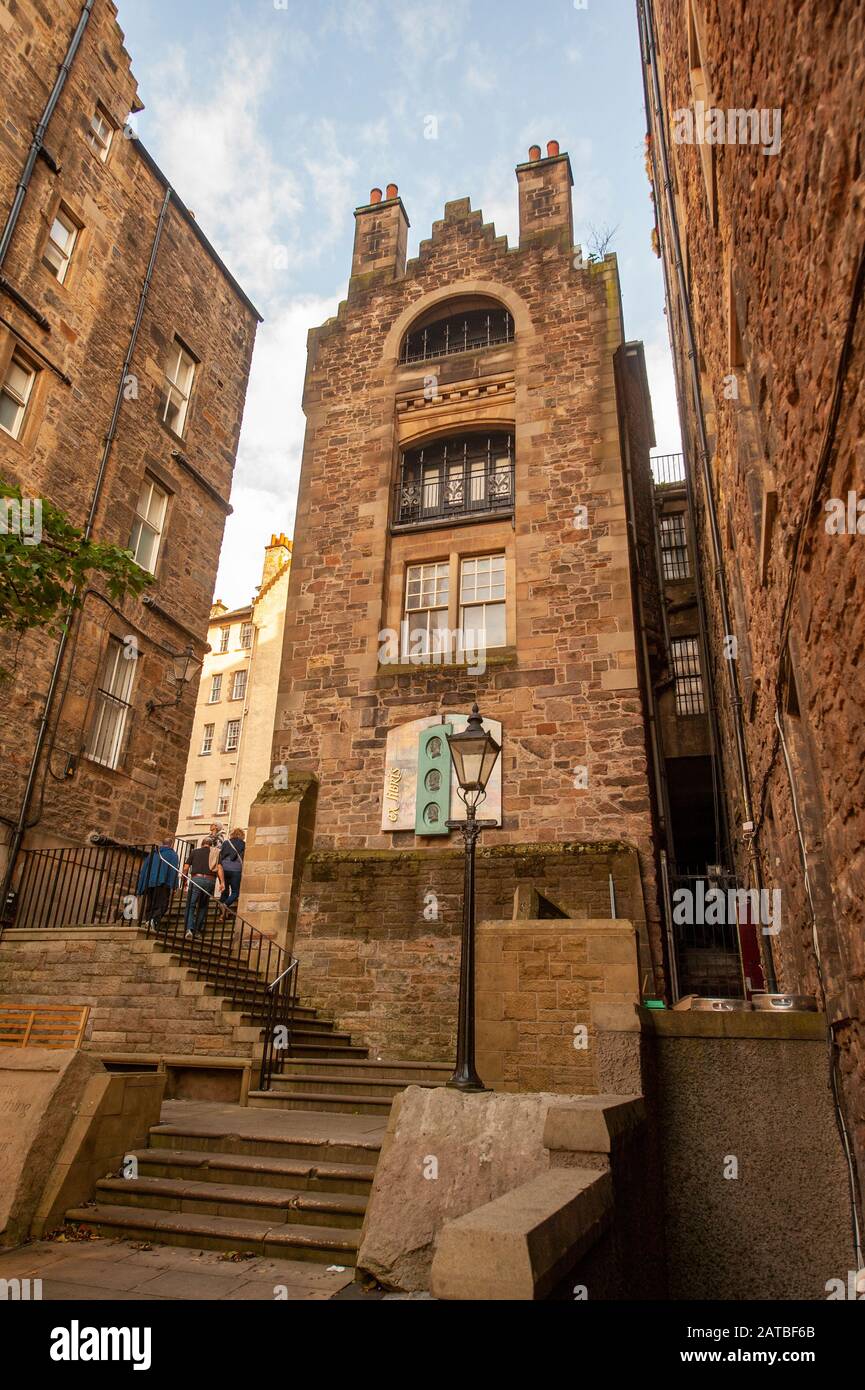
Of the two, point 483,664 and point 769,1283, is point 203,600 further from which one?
point 769,1283

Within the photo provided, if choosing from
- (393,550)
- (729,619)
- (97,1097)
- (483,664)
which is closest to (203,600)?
(393,550)

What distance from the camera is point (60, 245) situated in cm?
1591

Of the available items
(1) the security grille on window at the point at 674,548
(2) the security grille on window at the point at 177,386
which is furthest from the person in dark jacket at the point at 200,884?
(1) the security grille on window at the point at 674,548

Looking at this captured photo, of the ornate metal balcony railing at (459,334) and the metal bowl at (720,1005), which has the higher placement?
the ornate metal balcony railing at (459,334)

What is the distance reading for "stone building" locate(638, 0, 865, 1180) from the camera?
3127mm

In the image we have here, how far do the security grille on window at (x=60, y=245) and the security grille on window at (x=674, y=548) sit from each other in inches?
539

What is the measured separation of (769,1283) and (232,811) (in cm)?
2875

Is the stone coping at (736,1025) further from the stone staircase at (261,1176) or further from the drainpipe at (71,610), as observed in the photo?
the drainpipe at (71,610)

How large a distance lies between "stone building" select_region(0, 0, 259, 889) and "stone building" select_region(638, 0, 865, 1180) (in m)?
11.4

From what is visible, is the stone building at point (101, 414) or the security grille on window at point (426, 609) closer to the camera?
the security grille on window at point (426, 609)

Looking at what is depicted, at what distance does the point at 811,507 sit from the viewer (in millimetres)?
3799

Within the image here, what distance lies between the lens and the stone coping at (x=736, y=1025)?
202 inches

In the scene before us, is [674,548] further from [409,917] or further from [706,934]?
[409,917]

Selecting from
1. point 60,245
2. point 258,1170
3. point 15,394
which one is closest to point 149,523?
point 15,394
